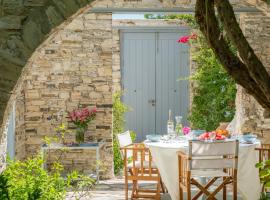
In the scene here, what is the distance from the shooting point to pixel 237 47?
3426mm

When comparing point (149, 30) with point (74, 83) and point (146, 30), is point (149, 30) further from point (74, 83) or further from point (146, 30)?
point (74, 83)

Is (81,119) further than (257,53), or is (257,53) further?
(257,53)

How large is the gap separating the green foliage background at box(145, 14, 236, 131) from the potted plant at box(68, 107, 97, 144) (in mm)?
2449

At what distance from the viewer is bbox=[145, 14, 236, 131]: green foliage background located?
9.08 meters

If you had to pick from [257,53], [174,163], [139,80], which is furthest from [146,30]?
[174,163]

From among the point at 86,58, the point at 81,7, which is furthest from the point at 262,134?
the point at 81,7

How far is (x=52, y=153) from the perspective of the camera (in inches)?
309

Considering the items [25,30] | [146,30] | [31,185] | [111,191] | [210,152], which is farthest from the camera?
[146,30]

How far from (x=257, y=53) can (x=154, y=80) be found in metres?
3.16

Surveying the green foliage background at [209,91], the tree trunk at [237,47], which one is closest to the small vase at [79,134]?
the green foliage background at [209,91]

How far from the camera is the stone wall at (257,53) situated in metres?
7.97

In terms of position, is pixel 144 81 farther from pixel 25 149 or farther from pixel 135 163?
pixel 135 163

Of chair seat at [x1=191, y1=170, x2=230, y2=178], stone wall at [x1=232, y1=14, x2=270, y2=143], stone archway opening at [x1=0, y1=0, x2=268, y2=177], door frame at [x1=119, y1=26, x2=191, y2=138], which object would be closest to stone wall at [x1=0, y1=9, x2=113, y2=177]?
stone archway opening at [x1=0, y1=0, x2=268, y2=177]

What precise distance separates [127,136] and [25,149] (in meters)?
1.87
